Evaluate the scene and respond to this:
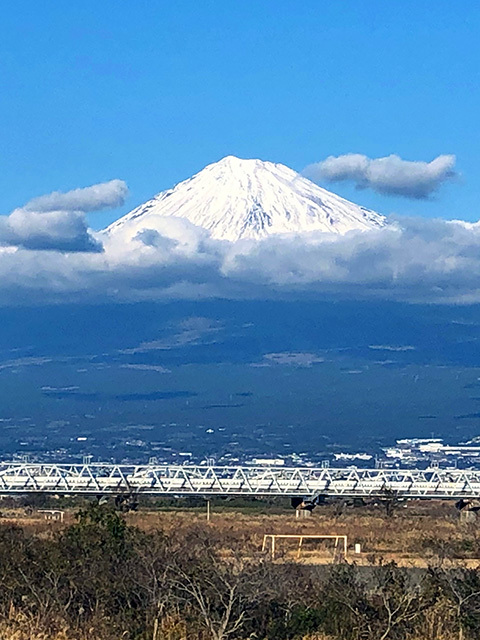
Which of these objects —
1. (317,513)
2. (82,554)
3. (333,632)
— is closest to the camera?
(333,632)

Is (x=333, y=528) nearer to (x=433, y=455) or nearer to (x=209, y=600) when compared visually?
(x=209, y=600)

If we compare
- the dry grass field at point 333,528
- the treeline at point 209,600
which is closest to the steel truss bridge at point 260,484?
the dry grass field at point 333,528

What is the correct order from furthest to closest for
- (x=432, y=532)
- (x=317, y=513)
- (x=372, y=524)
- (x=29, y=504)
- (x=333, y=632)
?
(x=29, y=504), (x=317, y=513), (x=372, y=524), (x=432, y=532), (x=333, y=632)

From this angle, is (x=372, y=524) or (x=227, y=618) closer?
(x=227, y=618)

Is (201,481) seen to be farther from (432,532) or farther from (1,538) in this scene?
(1,538)

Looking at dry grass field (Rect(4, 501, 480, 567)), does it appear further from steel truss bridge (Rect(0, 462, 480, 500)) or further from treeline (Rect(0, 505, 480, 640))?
treeline (Rect(0, 505, 480, 640))

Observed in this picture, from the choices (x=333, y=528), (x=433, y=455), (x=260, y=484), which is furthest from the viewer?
(x=433, y=455)

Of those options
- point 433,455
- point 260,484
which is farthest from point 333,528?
point 433,455

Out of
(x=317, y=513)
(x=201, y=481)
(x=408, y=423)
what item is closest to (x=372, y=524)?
(x=317, y=513)
